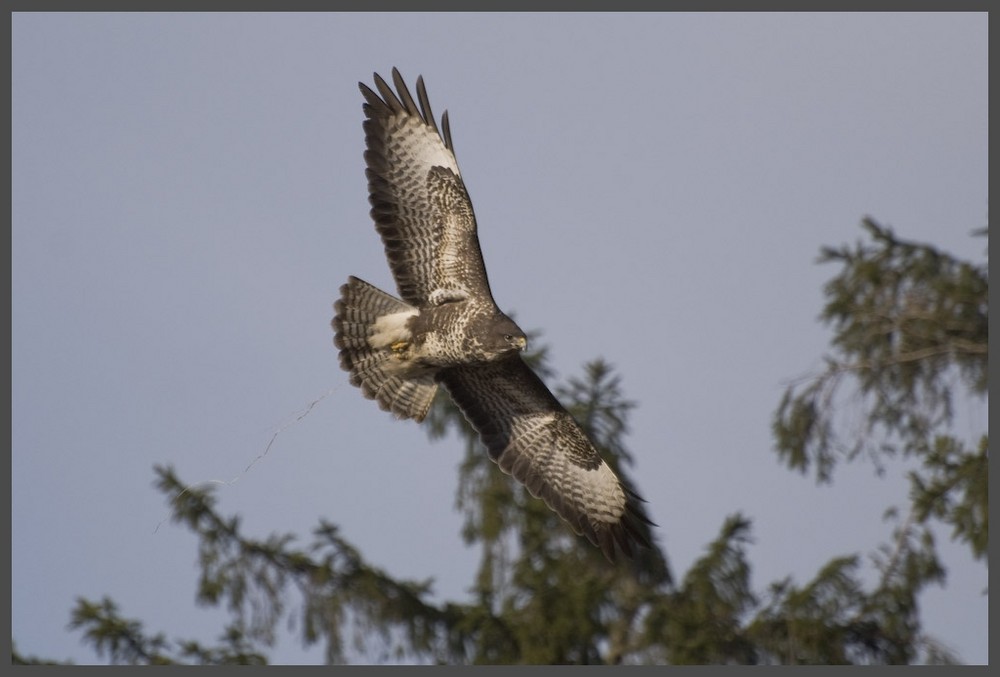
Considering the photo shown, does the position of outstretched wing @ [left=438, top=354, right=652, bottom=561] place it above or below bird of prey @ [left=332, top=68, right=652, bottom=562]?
below

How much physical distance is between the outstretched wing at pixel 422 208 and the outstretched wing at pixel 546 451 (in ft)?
2.87

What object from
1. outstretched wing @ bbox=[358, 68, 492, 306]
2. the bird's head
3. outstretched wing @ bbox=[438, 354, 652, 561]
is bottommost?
outstretched wing @ bbox=[438, 354, 652, 561]

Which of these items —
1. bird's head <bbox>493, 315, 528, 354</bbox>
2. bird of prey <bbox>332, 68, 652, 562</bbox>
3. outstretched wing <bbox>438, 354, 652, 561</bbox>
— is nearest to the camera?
bird's head <bbox>493, 315, 528, 354</bbox>

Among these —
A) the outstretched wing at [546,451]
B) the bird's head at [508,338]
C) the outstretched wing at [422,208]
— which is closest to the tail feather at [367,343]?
the outstretched wing at [422,208]

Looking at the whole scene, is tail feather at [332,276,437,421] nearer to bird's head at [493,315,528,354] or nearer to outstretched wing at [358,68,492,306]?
outstretched wing at [358,68,492,306]

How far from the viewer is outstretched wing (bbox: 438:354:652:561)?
13547 mm

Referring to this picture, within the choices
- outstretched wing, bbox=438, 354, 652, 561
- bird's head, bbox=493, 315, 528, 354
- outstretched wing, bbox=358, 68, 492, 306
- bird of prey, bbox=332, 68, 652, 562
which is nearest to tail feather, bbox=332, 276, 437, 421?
bird of prey, bbox=332, 68, 652, 562

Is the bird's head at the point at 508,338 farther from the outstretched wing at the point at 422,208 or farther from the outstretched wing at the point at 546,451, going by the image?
the outstretched wing at the point at 546,451

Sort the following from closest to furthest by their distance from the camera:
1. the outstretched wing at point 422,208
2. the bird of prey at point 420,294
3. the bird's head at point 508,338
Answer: the bird's head at point 508,338 < the bird of prey at point 420,294 < the outstretched wing at point 422,208

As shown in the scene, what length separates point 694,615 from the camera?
19594 millimetres

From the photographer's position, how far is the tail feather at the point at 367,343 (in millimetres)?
12852

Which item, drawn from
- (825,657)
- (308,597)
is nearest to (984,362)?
(825,657)

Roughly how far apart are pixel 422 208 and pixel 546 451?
6.96 feet

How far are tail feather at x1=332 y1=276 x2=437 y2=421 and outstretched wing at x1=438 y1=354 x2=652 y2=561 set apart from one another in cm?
54
